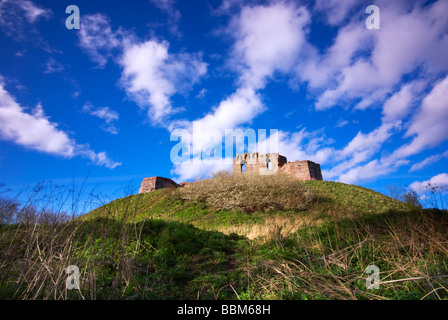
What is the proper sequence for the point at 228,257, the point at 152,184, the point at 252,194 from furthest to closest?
the point at 152,184 → the point at 252,194 → the point at 228,257

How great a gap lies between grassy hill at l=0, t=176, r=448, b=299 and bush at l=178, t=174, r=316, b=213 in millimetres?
1836

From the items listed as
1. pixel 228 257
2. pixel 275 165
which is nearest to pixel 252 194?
pixel 228 257

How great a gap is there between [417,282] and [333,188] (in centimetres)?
2348

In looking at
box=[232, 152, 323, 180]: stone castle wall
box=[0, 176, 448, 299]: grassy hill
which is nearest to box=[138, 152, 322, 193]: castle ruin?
box=[232, 152, 323, 180]: stone castle wall

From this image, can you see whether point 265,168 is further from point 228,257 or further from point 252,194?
point 228,257

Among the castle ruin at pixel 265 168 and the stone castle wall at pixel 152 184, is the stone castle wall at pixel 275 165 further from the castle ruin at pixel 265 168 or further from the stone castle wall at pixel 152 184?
the stone castle wall at pixel 152 184

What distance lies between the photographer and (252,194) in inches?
769

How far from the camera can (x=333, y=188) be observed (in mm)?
25438

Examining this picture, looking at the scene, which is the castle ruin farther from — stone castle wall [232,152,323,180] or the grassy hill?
the grassy hill

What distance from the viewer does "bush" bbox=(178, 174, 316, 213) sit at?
19.0 m

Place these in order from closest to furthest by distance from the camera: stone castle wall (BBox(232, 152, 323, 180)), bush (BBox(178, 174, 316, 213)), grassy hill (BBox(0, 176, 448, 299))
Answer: grassy hill (BBox(0, 176, 448, 299))
bush (BBox(178, 174, 316, 213))
stone castle wall (BBox(232, 152, 323, 180))

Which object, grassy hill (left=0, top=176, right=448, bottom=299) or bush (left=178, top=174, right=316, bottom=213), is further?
bush (left=178, top=174, right=316, bottom=213)

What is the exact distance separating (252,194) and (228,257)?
41.4 feet
